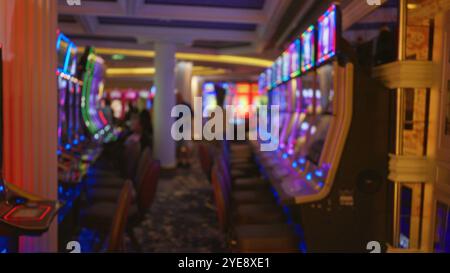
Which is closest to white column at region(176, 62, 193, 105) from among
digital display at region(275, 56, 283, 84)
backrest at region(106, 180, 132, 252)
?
digital display at region(275, 56, 283, 84)

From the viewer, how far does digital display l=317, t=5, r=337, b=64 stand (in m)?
2.65

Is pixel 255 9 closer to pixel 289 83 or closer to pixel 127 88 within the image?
pixel 289 83

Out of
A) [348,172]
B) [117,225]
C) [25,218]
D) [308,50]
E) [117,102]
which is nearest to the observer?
[25,218]

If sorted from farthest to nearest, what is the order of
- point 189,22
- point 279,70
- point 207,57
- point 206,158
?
1. point 207,57
2. point 189,22
3. point 279,70
4. point 206,158

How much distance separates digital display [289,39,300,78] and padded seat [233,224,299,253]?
1711mm

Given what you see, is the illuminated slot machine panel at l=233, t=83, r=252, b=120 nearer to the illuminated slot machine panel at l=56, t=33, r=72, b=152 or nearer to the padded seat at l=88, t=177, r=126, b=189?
the padded seat at l=88, t=177, r=126, b=189

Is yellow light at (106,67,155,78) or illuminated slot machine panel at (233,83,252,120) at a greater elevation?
yellow light at (106,67,155,78)

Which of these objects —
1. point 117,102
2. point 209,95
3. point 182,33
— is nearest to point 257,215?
point 182,33

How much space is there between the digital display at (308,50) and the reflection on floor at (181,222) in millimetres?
1554

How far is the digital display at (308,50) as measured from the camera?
3.32 meters

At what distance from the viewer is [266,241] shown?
271 centimetres

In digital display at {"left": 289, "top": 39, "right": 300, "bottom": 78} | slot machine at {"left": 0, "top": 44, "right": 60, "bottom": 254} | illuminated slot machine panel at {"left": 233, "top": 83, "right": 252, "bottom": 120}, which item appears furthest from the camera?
illuminated slot machine panel at {"left": 233, "top": 83, "right": 252, "bottom": 120}

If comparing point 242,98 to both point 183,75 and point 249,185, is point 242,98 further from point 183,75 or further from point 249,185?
point 249,185

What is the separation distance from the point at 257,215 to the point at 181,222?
147 centimetres
